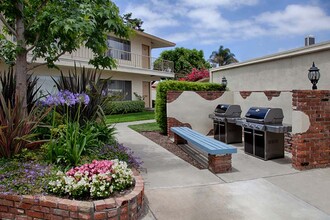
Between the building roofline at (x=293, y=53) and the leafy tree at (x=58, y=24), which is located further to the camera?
the building roofline at (x=293, y=53)

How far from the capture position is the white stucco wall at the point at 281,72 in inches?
277

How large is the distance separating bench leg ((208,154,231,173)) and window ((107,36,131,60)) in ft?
50.6

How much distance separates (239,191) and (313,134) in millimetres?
2416

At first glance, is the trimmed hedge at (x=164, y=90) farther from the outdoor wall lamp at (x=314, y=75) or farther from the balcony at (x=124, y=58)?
the balcony at (x=124, y=58)

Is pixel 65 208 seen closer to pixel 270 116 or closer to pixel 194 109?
pixel 270 116

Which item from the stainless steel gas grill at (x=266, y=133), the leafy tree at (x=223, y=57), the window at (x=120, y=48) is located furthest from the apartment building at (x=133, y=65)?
the leafy tree at (x=223, y=57)

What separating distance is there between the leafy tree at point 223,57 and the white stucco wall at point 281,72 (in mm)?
30691

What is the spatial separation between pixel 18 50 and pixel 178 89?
5.88m

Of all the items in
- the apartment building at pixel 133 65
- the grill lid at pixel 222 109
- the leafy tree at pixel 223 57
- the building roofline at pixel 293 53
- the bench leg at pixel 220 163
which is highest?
the leafy tree at pixel 223 57

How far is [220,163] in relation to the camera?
546 centimetres

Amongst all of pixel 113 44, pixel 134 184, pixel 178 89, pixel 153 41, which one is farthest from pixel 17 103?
pixel 153 41

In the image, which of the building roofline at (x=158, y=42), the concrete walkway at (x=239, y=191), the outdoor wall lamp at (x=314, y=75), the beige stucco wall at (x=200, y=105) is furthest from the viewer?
the building roofline at (x=158, y=42)

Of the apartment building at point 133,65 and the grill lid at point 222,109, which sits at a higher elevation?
the apartment building at point 133,65

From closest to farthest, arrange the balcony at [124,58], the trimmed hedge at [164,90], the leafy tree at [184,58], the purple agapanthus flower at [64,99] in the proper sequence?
the purple agapanthus flower at [64,99] < the trimmed hedge at [164,90] < the balcony at [124,58] < the leafy tree at [184,58]
